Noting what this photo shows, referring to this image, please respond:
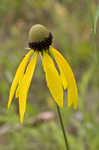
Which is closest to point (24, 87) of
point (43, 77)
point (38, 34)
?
point (38, 34)

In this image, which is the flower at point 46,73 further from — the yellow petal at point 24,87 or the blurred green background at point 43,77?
the blurred green background at point 43,77

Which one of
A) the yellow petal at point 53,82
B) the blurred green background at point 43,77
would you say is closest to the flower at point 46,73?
the yellow petal at point 53,82

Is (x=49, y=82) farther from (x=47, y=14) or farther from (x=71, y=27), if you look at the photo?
(x=47, y=14)

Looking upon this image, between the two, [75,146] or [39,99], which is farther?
[39,99]

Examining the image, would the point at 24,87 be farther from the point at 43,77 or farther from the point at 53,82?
the point at 43,77

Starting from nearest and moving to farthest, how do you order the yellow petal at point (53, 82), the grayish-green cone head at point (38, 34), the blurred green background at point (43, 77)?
1. the yellow petal at point (53, 82)
2. the grayish-green cone head at point (38, 34)
3. the blurred green background at point (43, 77)

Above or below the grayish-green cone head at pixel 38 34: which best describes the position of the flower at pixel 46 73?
below

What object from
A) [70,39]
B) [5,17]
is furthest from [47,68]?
[5,17]

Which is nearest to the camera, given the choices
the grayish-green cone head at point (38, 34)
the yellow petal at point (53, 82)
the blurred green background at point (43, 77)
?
the yellow petal at point (53, 82)
